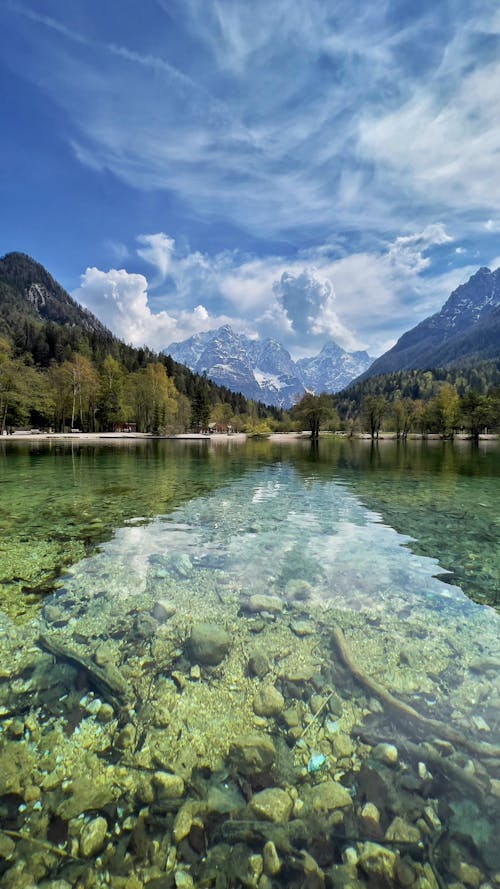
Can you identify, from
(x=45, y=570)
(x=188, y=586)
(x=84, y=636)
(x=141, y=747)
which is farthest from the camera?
(x=45, y=570)

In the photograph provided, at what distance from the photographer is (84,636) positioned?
5535 millimetres

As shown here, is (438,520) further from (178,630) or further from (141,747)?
(141,747)

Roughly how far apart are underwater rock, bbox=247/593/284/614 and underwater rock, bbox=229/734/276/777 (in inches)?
104

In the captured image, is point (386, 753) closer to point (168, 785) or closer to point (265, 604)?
point (168, 785)

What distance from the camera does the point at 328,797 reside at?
10.3ft

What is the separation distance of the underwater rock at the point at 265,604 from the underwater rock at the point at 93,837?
3.73 m

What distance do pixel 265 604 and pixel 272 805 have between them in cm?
353

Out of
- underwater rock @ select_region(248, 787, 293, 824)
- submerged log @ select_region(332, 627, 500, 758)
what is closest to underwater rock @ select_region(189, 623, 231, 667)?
submerged log @ select_region(332, 627, 500, 758)

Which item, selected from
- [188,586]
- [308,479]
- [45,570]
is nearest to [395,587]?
[188,586]

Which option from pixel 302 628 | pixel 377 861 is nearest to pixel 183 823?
pixel 377 861

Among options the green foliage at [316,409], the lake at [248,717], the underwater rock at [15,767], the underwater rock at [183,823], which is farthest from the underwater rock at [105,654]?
the green foliage at [316,409]

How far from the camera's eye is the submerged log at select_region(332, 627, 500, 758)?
365 cm

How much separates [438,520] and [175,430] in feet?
345

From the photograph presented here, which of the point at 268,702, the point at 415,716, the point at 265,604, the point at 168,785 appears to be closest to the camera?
the point at 168,785
